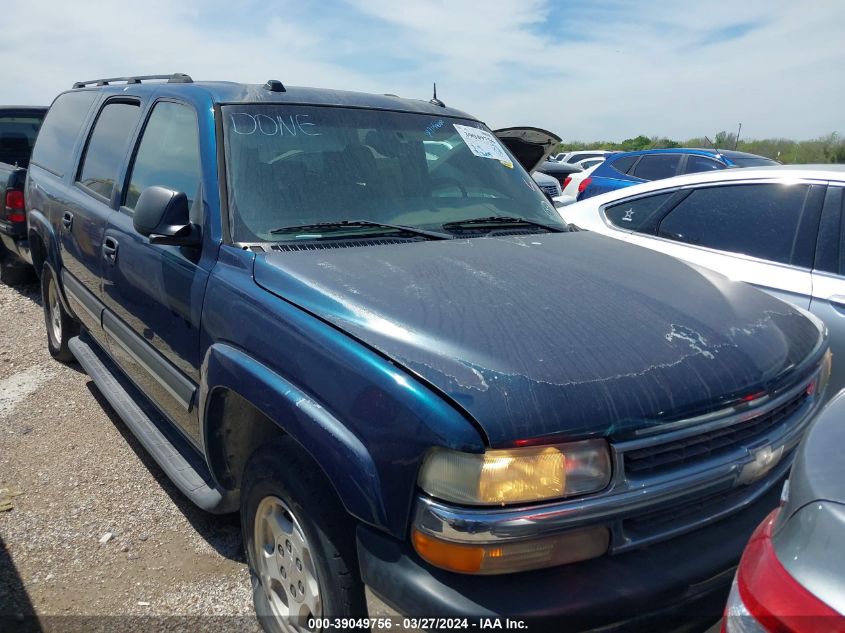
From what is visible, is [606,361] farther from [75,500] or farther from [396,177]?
[75,500]

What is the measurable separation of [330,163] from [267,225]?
464 mm

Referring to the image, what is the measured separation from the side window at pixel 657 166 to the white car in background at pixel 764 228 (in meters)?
5.32

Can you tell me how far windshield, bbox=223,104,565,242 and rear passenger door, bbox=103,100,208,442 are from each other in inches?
9.1

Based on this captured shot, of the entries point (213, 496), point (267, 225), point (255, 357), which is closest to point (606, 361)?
point (255, 357)

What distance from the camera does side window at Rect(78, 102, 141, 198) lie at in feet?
11.9

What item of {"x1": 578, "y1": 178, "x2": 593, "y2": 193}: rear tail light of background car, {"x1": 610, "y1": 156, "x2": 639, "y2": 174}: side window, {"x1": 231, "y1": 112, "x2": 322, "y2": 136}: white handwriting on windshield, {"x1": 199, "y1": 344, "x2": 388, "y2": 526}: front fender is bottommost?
{"x1": 199, "y1": 344, "x2": 388, "y2": 526}: front fender

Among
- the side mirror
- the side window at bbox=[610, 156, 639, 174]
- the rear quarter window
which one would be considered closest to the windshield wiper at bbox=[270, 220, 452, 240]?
the side mirror

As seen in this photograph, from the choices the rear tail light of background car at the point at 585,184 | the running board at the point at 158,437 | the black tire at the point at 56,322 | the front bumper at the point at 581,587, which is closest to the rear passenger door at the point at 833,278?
the front bumper at the point at 581,587

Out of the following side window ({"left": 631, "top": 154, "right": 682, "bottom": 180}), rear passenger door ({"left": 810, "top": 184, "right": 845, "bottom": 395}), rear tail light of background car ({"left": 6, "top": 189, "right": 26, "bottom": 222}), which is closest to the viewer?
→ rear passenger door ({"left": 810, "top": 184, "right": 845, "bottom": 395})

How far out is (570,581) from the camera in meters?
1.69

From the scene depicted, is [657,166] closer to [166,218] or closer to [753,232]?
[753,232]

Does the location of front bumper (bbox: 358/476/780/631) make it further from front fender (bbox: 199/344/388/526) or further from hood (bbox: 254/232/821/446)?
hood (bbox: 254/232/821/446)

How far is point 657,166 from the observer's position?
9.66 metres

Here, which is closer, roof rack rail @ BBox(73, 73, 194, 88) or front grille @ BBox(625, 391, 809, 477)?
front grille @ BBox(625, 391, 809, 477)
